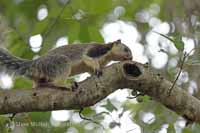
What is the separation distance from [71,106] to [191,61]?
0.56 m

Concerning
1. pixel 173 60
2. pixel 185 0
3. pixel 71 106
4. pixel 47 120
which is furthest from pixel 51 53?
pixel 173 60

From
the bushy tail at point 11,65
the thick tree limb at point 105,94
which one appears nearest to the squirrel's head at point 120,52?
the bushy tail at point 11,65

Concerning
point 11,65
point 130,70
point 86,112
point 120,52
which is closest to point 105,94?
point 130,70

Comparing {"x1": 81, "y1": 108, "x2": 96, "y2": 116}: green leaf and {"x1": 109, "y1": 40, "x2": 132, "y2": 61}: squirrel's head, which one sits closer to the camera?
{"x1": 81, "y1": 108, "x2": 96, "y2": 116}: green leaf

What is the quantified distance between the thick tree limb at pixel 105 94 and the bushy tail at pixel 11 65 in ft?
1.86

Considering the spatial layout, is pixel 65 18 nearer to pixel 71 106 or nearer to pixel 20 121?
pixel 20 121

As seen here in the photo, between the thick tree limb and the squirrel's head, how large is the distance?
988mm

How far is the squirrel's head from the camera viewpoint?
3164 millimetres

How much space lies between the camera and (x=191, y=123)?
2301 millimetres

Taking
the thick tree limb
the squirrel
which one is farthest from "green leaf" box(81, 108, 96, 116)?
the thick tree limb

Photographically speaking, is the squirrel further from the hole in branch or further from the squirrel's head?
the hole in branch

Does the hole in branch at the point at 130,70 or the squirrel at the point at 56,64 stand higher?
the hole in branch at the point at 130,70

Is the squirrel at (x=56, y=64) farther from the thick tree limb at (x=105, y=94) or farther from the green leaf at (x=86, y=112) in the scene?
the thick tree limb at (x=105, y=94)

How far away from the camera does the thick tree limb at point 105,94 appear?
6.54ft
